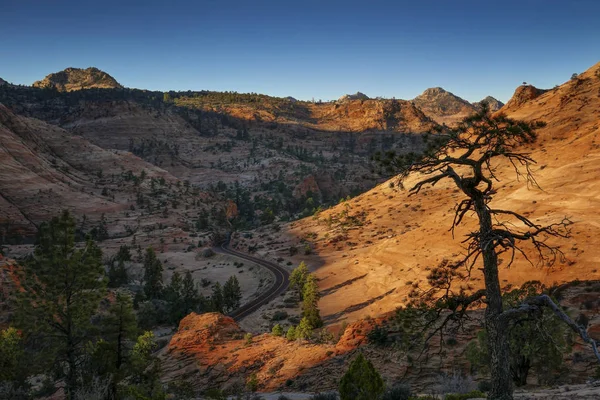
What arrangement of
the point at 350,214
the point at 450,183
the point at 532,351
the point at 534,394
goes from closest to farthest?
the point at 534,394 → the point at 532,351 → the point at 450,183 → the point at 350,214

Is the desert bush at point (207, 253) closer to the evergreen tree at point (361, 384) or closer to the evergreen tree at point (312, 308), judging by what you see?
the evergreen tree at point (312, 308)

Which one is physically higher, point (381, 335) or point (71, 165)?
point (71, 165)

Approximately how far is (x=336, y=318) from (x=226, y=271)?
40.0m

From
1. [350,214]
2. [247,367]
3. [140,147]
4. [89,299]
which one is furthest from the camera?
[140,147]

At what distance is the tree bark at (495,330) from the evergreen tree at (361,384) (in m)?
4.88

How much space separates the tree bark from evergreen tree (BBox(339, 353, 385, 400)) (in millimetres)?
4876

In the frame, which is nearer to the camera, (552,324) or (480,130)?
(480,130)

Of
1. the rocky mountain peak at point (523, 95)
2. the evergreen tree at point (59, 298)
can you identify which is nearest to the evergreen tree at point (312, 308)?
the evergreen tree at point (59, 298)

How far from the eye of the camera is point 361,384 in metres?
13.6

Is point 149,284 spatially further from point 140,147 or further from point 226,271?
point 140,147

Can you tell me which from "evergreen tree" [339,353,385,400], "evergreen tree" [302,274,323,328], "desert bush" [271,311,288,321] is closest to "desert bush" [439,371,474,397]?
"evergreen tree" [339,353,385,400]

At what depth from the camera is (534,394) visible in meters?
12.8

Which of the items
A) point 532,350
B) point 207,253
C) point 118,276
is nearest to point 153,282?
point 118,276

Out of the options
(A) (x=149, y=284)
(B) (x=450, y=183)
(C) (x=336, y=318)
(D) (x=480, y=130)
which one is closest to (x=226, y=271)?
(A) (x=149, y=284)
